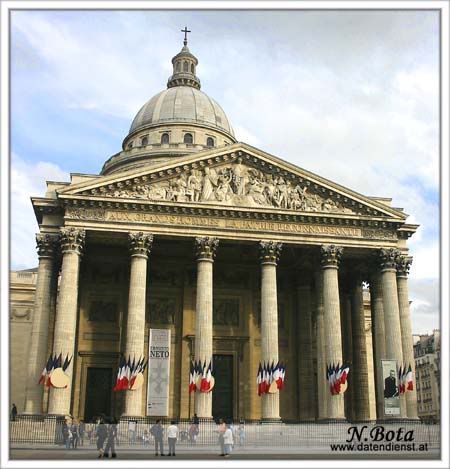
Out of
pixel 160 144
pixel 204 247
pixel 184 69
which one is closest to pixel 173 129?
pixel 160 144

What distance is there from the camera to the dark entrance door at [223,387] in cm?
3981

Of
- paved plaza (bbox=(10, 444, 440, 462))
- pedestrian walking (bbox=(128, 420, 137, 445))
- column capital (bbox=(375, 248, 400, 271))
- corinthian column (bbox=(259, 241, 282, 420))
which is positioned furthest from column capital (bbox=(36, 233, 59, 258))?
column capital (bbox=(375, 248, 400, 271))

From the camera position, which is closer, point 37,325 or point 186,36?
point 37,325

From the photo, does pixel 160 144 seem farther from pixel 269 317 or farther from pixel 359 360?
pixel 269 317

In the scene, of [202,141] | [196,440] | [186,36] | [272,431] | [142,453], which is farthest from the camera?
[186,36]

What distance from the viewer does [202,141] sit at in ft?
211

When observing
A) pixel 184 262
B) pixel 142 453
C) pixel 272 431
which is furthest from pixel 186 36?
pixel 142 453

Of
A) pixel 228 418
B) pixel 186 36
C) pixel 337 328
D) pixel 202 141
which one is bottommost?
pixel 228 418

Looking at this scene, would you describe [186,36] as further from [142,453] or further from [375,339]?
[142,453]

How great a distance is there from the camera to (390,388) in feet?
117

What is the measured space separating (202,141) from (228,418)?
32.2 metres

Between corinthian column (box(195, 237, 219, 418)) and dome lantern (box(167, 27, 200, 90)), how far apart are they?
40.3 metres

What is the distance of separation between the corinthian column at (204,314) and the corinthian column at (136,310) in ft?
9.46

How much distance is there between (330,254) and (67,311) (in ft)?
49.1
